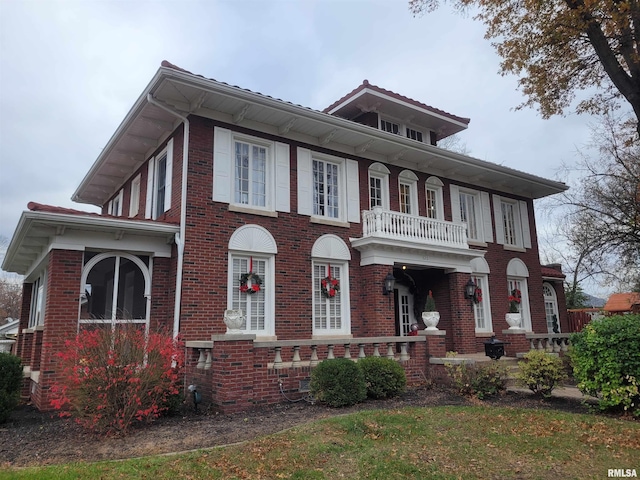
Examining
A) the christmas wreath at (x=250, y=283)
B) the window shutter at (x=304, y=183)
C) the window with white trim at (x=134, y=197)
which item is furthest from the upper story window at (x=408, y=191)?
the window with white trim at (x=134, y=197)

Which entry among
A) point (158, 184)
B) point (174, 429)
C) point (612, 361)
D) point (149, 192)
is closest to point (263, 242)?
point (158, 184)

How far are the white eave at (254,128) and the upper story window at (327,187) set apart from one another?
447 millimetres

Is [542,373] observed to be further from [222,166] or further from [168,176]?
Result: [168,176]

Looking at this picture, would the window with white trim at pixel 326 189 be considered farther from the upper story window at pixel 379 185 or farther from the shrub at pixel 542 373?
the shrub at pixel 542 373

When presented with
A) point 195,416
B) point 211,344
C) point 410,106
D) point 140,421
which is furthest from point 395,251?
point 140,421

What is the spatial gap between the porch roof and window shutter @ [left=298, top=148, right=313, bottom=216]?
11.5 ft

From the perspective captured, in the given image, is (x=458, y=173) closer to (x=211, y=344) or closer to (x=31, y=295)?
(x=211, y=344)

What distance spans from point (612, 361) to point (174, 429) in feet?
23.5

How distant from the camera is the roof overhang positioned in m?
9.62

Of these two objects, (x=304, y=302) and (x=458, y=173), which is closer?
(x=304, y=302)

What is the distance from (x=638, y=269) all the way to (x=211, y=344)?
20.1 meters

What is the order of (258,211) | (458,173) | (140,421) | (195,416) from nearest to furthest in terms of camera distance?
(140,421)
(195,416)
(258,211)
(458,173)

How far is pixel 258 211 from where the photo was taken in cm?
1190

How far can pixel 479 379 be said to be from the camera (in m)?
9.32
